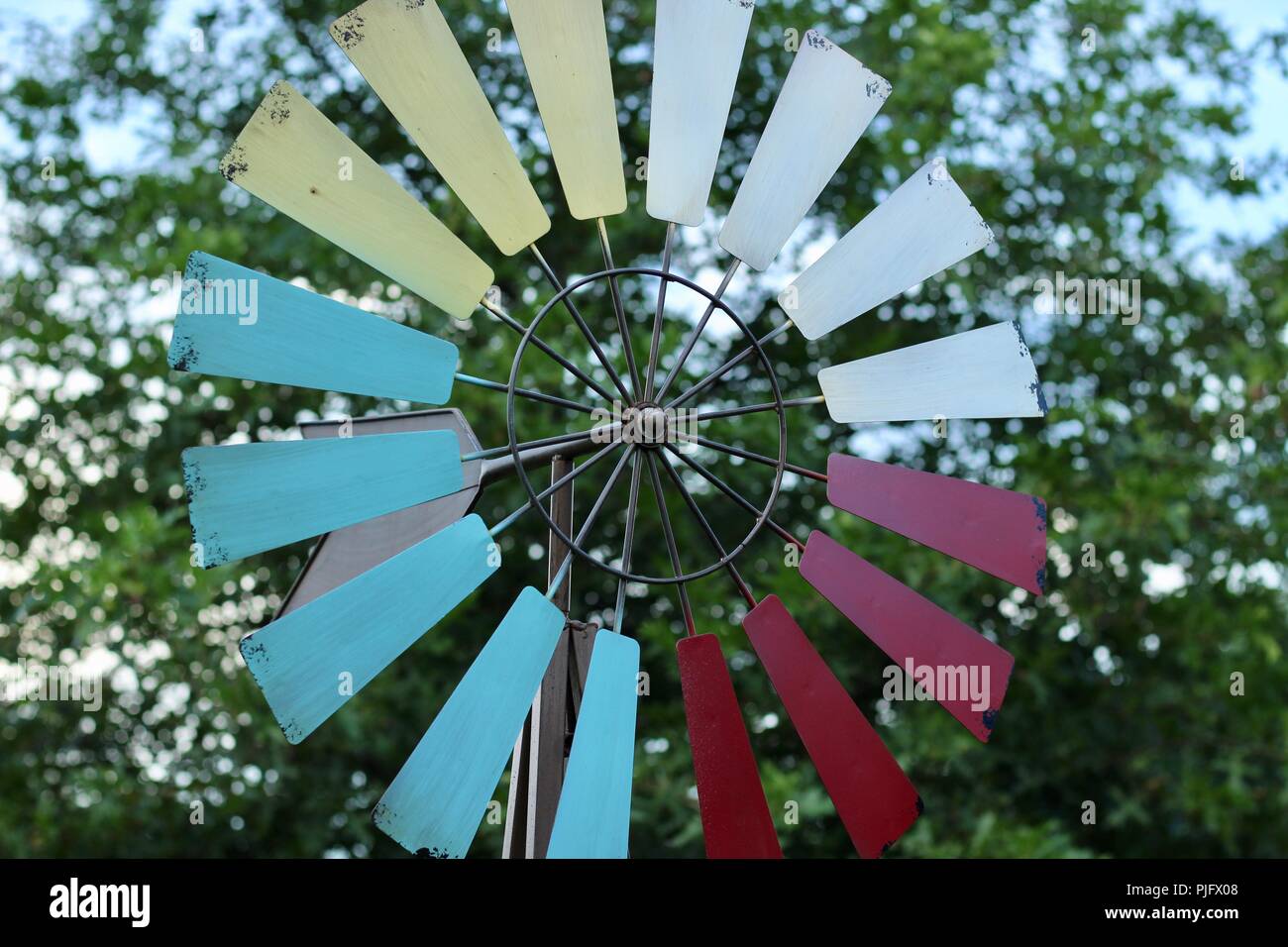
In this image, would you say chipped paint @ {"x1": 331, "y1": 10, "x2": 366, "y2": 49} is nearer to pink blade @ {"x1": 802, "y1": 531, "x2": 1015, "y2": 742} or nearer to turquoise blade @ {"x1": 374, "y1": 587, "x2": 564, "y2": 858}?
turquoise blade @ {"x1": 374, "y1": 587, "x2": 564, "y2": 858}

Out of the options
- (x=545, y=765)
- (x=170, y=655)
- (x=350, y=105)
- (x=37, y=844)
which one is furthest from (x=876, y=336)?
(x=37, y=844)

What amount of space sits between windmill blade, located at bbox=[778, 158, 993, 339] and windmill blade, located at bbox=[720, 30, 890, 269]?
0.10 metres

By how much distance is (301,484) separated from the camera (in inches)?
77.6

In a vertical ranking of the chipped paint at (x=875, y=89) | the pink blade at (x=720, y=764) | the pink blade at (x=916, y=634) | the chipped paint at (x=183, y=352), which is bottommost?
the pink blade at (x=720, y=764)

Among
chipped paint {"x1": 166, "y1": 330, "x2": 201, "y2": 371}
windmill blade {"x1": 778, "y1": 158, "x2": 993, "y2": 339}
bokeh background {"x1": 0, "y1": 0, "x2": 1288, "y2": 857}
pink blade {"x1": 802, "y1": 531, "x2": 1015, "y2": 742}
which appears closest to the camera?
chipped paint {"x1": 166, "y1": 330, "x2": 201, "y2": 371}

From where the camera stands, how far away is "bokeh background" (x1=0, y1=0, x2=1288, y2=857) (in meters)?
4.73

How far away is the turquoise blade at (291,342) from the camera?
6.30 feet

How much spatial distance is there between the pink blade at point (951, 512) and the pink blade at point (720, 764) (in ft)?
1.27

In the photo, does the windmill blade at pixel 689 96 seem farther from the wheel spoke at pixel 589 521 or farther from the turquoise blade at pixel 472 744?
the turquoise blade at pixel 472 744

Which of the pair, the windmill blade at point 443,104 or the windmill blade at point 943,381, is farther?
the windmill blade at point 943,381

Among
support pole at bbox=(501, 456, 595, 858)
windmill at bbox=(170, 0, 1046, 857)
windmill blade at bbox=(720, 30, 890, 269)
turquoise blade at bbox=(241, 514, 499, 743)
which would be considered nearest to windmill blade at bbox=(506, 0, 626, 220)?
windmill at bbox=(170, 0, 1046, 857)

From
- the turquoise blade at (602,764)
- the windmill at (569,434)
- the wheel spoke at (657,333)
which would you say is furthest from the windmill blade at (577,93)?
the turquoise blade at (602,764)

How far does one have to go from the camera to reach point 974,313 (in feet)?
17.7

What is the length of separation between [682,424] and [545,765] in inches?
24.9
